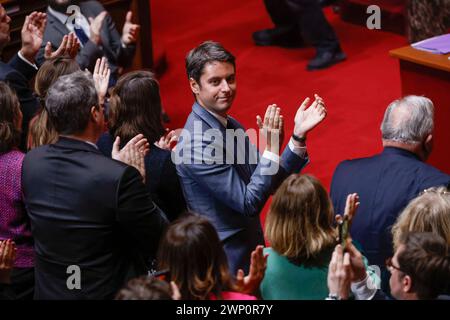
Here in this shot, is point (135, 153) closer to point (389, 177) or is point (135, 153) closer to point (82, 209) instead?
point (82, 209)

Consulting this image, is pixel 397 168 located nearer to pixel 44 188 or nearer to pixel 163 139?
pixel 163 139

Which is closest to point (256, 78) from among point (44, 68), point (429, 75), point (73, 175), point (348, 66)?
point (348, 66)

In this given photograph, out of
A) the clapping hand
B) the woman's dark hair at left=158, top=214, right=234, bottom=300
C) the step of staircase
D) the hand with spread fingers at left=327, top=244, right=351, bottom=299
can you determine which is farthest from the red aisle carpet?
the woman's dark hair at left=158, top=214, right=234, bottom=300

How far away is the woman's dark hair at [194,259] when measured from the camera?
2490mm

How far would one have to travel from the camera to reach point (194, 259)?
2.49 meters

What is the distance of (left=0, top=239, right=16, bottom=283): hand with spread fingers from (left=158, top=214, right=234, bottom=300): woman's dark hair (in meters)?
0.81

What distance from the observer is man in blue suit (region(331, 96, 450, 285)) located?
10.5 ft

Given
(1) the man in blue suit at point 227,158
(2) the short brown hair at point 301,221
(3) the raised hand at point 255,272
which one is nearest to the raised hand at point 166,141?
(1) the man in blue suit at point 227,158

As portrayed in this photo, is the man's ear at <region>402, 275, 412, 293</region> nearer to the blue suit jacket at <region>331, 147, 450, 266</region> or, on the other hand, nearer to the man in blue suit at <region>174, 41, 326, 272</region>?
the blue suit jacket at <region>331, 147, 450, 266</region>

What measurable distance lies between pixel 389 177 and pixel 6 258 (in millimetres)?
1410

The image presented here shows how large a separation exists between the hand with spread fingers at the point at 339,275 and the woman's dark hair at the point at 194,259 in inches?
12.1

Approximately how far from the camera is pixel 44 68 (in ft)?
12.4

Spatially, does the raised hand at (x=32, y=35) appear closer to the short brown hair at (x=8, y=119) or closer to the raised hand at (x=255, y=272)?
the short brown hair at (x=8, y=119)

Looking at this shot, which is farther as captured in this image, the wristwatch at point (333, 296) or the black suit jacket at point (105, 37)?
the black suit jacket at point (105, 37)
